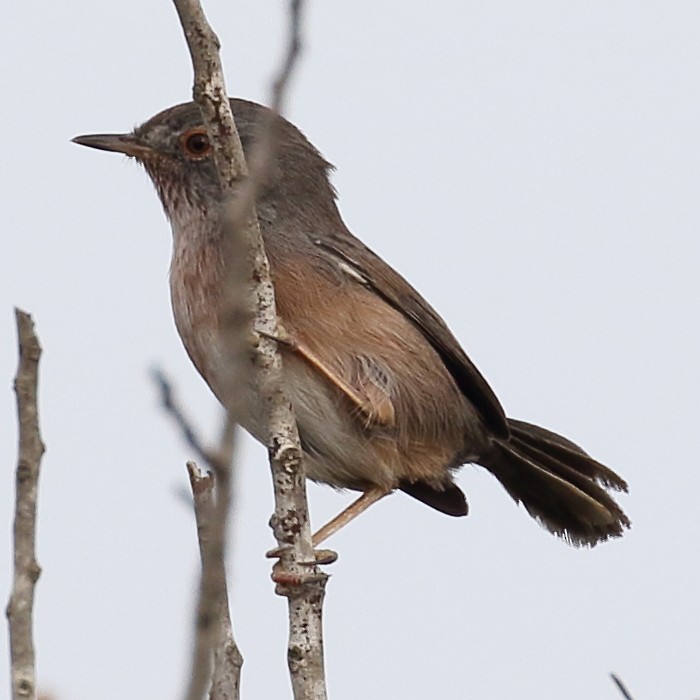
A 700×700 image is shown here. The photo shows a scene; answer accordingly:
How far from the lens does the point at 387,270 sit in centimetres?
670

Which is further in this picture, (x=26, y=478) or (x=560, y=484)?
(x=560, y=484)

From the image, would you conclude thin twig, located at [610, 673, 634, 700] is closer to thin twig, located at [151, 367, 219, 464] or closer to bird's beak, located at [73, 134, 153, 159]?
thin twig, located at [151, 367, 219, 464]

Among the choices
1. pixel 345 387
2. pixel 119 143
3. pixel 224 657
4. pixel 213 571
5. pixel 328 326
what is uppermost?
pixel 119 143

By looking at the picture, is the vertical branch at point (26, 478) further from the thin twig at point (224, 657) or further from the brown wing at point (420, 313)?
the brown wing at point (420, 313)

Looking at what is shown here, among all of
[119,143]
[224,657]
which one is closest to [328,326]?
[119,143]

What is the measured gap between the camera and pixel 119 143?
21.8 feet

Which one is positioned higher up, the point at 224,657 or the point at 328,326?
the point at 328,326

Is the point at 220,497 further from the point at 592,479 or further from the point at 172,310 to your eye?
the point at 592,479

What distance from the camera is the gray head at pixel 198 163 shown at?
638cm

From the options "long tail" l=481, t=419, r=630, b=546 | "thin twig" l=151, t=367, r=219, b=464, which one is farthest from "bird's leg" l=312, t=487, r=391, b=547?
"thin twig" l=151, t=367, r=219, b=464

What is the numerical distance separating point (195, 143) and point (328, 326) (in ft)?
3.79

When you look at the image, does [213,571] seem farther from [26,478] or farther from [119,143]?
[119,143]

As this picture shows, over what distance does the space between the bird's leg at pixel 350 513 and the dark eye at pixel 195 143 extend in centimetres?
175

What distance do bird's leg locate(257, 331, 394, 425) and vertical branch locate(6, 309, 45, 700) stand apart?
2358mm
